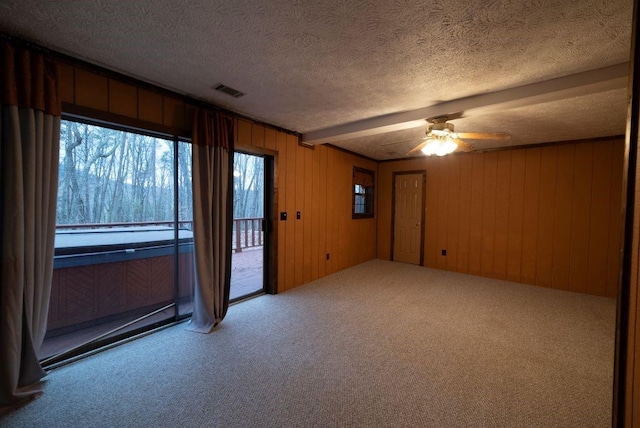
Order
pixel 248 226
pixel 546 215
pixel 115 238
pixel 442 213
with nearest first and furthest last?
pixel 115 238
pixel 546 215
pixel 442 213
pixel 248 226

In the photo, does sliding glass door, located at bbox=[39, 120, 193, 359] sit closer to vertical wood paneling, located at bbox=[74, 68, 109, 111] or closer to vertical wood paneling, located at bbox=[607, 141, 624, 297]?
vertical wood paneling, located at bbox=[74, 68, 109, 111]

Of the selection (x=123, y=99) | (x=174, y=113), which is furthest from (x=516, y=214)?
(x=123, y=99)

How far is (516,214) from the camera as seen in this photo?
4410mm

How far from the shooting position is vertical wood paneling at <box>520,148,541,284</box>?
423 centimetres

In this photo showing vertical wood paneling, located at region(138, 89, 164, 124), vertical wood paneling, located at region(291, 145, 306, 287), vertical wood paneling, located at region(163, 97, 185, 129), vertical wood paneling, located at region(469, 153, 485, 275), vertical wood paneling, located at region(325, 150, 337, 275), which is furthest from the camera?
vertical wood paneling, located at region(469, 153, 485, 275)

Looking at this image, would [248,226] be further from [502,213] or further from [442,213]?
[502,213]

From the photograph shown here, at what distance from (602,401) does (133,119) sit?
413 centimetres

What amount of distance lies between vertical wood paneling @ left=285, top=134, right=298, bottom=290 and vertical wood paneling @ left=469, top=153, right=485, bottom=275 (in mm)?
3283

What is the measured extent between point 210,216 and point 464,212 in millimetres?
4399

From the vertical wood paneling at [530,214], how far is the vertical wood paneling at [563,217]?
24cm

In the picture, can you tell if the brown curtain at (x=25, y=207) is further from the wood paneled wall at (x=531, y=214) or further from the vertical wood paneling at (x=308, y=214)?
the wood paneled wall at (x=531, y=214)

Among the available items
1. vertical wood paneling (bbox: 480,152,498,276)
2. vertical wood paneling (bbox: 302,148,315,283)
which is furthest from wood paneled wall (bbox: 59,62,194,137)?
vertical wood paneling (bbox: 480,152,498,276)

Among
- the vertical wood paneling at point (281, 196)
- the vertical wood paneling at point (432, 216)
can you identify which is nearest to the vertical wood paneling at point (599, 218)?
the vertical wood paneling at point (432, 216)

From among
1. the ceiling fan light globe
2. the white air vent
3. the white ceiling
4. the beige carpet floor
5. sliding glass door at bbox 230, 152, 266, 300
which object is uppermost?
the white air vent
